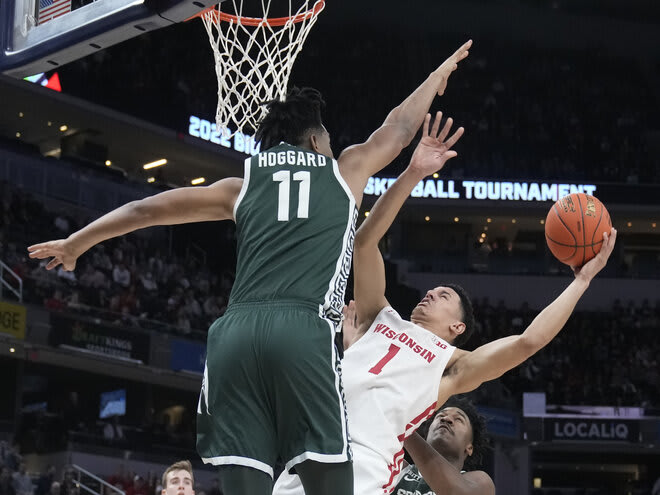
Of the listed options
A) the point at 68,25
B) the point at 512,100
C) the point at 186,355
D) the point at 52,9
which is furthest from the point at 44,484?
the point at 512,100

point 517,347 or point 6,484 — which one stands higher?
point 517,347

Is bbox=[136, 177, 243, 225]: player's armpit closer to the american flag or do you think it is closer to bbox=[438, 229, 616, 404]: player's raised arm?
bbox=[438, 229, 616, 404]: player's raised arm

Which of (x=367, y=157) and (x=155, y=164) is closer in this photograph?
(x=367, y=157)

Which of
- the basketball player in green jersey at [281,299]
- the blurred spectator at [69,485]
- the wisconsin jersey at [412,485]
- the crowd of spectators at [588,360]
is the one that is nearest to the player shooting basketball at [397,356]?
the wisconsin jersey at [412,485]

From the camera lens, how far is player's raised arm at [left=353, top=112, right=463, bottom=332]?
3.89 metres

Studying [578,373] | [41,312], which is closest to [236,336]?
[41,312]

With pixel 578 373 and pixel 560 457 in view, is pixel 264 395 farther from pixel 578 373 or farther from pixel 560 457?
pixel 560 457

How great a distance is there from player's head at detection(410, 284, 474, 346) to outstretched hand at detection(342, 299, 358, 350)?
0.84 feet

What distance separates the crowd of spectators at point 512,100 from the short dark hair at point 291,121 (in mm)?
22803

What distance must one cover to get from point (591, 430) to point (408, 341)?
20.1 meters

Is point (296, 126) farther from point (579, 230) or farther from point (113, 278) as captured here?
point (113, 278)

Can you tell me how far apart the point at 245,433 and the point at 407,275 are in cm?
2486

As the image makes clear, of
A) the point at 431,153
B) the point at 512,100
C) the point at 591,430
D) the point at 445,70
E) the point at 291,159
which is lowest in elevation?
the point at 291,159

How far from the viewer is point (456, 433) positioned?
15.2ft
